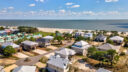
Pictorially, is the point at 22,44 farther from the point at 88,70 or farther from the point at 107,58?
the point at 107,58

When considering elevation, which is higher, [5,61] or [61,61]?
[61,61]

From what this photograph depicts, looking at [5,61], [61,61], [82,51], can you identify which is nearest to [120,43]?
[82,51]

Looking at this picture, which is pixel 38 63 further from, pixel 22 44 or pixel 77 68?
pixel 22 44

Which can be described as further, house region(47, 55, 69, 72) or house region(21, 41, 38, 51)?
house region(21, 41, 38, 51)

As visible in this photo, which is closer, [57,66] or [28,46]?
[57,66]

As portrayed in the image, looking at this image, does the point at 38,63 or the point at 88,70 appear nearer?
the point at 88,70

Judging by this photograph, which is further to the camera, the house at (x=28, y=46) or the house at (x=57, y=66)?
the house at (x=28, y=46)

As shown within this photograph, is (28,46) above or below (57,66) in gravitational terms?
above

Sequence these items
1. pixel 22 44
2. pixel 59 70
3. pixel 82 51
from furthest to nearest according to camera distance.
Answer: pixel 22 44 < pixel 82 51 < pixel 59 70

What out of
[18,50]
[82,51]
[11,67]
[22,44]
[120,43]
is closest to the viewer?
[11,67]
